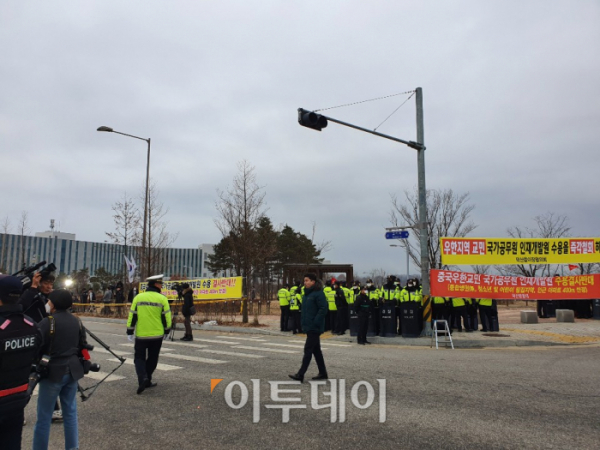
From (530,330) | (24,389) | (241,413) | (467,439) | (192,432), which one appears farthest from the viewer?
(530,330)

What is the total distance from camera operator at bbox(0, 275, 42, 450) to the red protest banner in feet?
45.6

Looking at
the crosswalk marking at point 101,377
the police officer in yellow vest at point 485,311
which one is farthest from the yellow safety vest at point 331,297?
the crosswalk marking at point 101,377

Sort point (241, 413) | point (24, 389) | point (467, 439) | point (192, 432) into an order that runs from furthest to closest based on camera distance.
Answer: point (241, 413), point (192, 432), point (467, 439), point (24, 389)

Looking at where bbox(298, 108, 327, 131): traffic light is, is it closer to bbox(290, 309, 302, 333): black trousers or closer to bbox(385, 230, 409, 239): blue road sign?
bbox(385, 230, 409, 239): blue road sign

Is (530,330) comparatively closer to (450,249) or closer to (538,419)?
(450,249)

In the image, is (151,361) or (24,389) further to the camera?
(151,361)

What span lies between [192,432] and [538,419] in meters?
4.22

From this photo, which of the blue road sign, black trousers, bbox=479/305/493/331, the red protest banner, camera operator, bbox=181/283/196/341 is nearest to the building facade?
camera operator, bbox=181/283/196/341

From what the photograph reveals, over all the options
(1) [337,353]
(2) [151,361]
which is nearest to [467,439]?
(2) [151,361]

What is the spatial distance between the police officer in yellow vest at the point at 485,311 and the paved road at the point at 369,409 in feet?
20.0

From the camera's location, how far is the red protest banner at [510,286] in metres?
15.8

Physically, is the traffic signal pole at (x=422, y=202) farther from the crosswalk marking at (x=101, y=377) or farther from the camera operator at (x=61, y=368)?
the camera operator at (x=61, y=368)

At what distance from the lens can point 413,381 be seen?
7.81 metres

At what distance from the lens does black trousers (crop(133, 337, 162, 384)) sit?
723 cm
